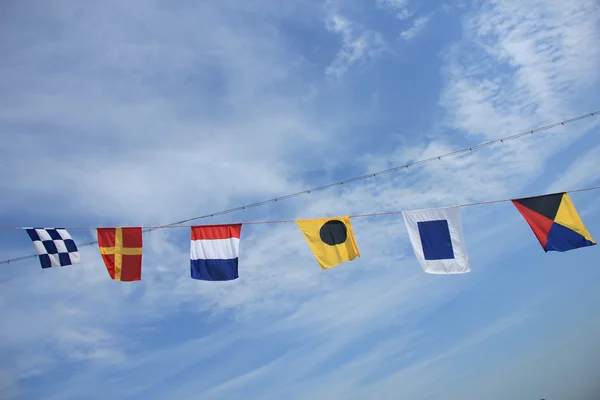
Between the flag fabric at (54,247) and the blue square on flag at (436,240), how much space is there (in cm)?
915

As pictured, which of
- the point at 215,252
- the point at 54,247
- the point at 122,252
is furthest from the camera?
the point at 215,252

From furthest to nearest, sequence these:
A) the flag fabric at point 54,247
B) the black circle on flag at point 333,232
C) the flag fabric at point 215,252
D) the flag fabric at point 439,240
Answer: the black circle on flag at point 333,232 → the flag fabric at point 439,240 → the flag fabric at point 215,252 → the flag fabric at point 54,247

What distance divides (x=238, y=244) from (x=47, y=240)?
463 cm

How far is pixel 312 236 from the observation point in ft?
34.4

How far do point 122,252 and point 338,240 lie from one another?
5722mm

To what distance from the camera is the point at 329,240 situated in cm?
1055

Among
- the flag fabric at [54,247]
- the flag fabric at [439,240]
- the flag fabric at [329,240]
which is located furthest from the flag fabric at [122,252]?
the flag fabric at [439,240]

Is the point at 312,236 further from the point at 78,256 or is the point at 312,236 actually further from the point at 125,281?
the point at 78,256

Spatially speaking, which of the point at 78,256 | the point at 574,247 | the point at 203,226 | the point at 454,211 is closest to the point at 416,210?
the point at 454,211

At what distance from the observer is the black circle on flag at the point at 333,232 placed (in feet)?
34.6

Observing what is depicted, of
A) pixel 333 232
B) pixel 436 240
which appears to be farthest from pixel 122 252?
pixel 436 240

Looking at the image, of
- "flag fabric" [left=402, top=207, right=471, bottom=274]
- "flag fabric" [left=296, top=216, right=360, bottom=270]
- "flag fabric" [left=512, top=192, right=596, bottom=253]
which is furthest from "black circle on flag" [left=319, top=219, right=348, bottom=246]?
"flag fabric" [left=512, top=192, right=596, bottom=253]

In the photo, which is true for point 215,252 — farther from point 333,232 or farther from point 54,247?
point 54,247

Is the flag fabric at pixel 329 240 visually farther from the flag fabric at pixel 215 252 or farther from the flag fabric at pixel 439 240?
the flag fabric at pixel 215 252
